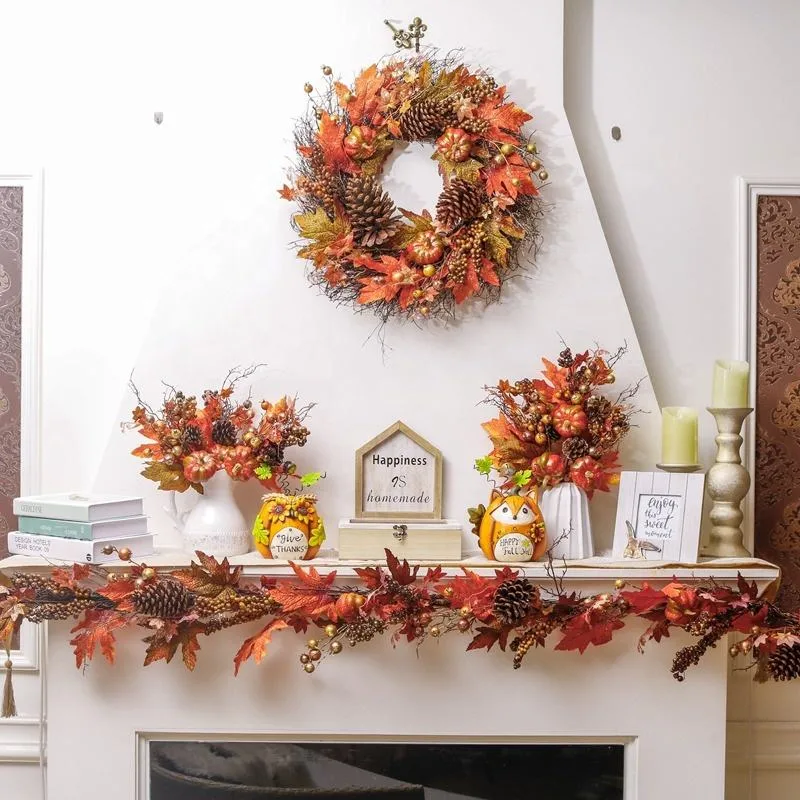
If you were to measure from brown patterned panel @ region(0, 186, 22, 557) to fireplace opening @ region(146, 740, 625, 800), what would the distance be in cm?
79

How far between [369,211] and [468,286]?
0.29 meters

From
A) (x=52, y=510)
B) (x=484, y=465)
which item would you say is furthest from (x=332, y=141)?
(x=52, y=510)

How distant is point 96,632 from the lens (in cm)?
185

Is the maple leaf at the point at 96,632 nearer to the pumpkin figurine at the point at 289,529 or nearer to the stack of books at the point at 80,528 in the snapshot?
the stack of books at the point at 80,528

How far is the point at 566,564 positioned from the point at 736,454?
489mm

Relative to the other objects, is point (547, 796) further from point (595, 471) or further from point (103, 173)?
point (103, 173)

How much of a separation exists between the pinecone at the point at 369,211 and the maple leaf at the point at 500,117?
0.94 ft

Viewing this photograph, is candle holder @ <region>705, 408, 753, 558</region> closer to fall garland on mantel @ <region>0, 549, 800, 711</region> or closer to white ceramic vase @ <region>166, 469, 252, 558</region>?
fall garland on mantel @ <region>0, 549, 800, 711</region>

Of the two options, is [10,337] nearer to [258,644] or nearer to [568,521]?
[258,644]

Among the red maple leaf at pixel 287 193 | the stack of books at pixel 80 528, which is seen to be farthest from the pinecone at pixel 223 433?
the red maple leaf at pixel 287 193

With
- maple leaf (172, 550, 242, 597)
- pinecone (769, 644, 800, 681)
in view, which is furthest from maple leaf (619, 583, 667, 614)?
maple leaf (172, 550, 242, 597)

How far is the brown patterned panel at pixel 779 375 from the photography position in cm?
228

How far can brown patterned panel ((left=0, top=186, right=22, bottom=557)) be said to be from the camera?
229cm

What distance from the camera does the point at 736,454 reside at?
2.04 meters
